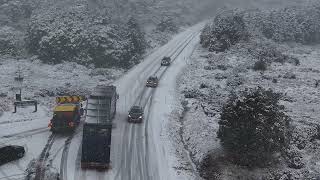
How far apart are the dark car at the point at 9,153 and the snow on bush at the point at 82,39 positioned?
34128 mm

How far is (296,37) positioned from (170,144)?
215 feet

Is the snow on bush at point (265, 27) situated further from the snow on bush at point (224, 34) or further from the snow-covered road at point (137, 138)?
the snow-covered road at point (137, 138)

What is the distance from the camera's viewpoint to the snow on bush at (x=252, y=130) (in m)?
32.4

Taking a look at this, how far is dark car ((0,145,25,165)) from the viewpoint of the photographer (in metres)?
32.9

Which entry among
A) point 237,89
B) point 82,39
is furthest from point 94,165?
point 82,39

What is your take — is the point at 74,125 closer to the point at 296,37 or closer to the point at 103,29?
the point at 103,29

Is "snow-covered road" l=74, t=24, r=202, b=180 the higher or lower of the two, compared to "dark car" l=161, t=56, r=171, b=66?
lower

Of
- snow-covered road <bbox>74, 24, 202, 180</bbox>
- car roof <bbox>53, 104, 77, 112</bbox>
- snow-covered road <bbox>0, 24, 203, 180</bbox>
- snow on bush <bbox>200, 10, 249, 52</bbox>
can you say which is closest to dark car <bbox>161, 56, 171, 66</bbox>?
snow-covered road <bbox>74, 24, 202, 180</bbox>

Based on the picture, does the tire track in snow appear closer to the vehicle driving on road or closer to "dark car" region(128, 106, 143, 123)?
the vehicle driving on road

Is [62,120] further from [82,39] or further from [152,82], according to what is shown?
[82,39]

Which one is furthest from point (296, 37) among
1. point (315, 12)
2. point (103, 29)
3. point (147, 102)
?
point (147, 102)

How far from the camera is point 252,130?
32312mm

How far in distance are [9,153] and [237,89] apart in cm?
3040

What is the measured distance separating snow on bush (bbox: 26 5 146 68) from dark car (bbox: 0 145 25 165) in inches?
1344
